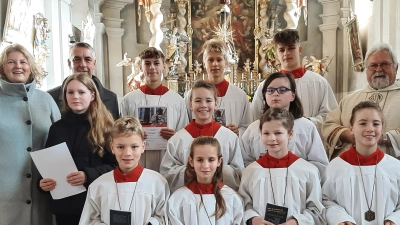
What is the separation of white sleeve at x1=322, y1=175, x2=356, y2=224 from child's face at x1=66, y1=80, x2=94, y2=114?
2065 mm

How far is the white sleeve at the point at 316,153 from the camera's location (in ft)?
10.6

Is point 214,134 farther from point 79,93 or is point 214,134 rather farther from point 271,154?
point 79,93

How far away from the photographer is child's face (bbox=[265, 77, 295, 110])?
3295mm

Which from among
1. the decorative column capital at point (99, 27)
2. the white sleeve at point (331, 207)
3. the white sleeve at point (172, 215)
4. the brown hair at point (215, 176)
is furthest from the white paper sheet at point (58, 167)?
the decorative column capital at point (99, 27)

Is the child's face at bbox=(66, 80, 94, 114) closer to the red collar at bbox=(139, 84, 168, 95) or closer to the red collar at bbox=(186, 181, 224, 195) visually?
the red collar at bbox=(139, 84, 168, 95)

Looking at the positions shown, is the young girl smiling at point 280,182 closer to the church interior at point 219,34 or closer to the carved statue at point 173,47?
the church interior at point 219,34

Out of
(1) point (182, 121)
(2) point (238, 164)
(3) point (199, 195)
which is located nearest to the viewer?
(3) point (199, 195)

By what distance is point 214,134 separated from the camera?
3410 millimetres

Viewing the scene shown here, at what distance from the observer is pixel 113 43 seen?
13156mm

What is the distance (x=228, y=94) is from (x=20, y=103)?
203 cm

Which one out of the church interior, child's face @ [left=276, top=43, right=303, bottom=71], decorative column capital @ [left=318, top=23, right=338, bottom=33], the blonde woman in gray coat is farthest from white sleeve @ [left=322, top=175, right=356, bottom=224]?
decorative column capital @ [left=318, top=23, right=338, bottom=33]

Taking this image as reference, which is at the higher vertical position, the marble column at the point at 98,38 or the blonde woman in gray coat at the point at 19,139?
the marble column at the point at 98,38

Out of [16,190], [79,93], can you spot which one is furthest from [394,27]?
[16,190]

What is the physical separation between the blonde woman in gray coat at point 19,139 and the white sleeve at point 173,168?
106 cm
